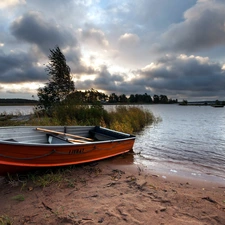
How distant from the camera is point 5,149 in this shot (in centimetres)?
391

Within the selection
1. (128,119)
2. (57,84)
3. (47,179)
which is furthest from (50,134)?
(57,84)

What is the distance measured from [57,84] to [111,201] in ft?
53.4

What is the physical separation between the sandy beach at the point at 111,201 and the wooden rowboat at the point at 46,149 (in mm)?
432

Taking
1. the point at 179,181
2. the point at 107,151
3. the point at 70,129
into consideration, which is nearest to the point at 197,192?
the point at 179,181

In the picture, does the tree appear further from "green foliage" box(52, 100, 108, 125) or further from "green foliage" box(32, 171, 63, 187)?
"green foliage" box(32, 171, 63, 187)

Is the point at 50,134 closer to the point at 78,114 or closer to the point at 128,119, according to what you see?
the point at 78,114

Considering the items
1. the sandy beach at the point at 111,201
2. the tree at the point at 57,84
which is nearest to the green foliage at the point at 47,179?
the sandy beach at the point at 111,201

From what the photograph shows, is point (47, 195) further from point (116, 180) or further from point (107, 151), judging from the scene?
point (107, 151)

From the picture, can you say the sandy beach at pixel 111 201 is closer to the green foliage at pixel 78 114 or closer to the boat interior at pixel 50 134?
the boat interior at pixel 50 134

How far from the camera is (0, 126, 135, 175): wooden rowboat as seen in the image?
160 inches

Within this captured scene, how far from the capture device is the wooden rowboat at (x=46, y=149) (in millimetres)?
4055

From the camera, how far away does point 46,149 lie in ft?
14.5

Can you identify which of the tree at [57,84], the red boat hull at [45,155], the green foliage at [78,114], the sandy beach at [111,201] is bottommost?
the sandy beach at [111,201]

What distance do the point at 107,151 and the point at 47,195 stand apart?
272 cm
